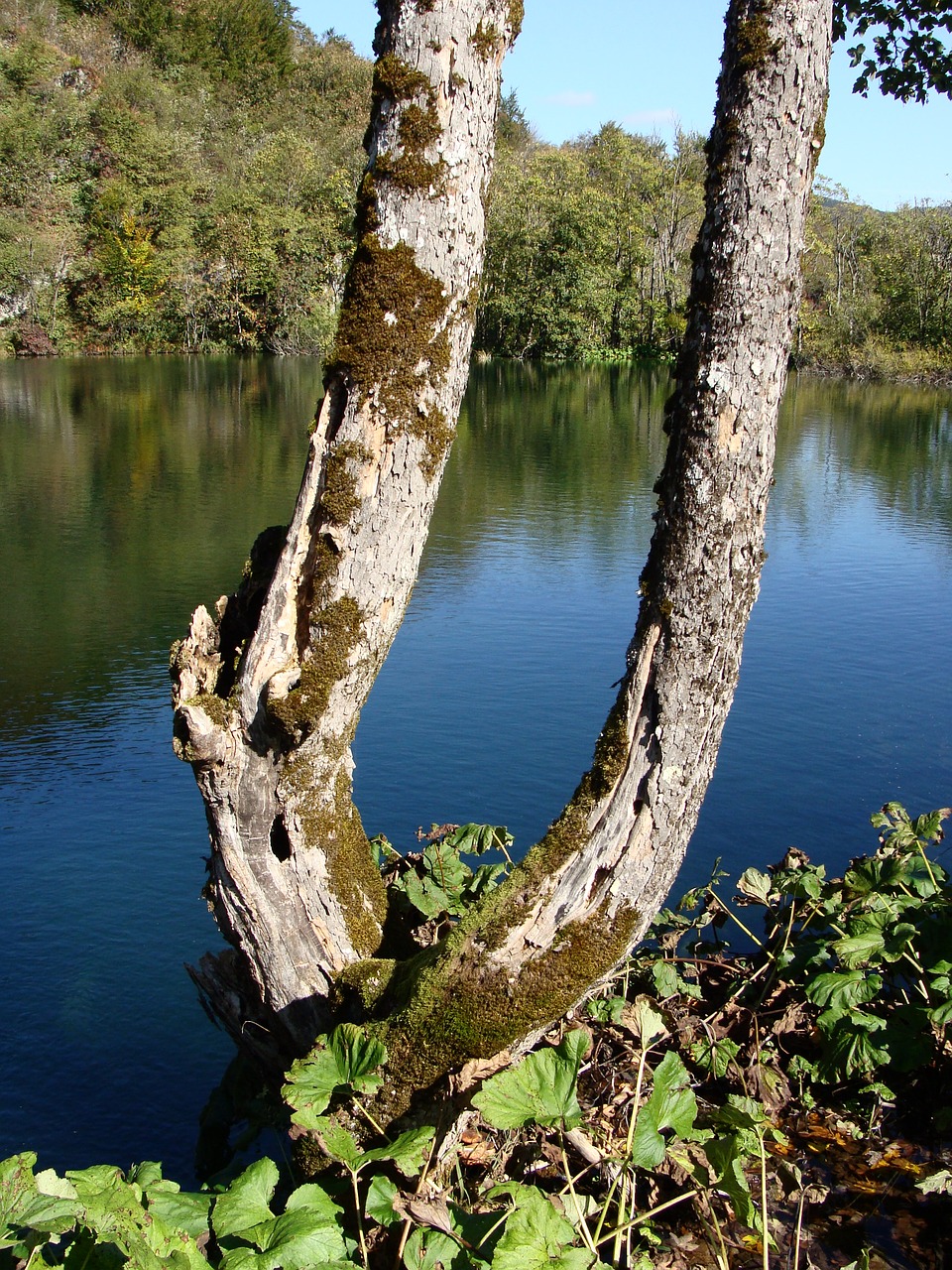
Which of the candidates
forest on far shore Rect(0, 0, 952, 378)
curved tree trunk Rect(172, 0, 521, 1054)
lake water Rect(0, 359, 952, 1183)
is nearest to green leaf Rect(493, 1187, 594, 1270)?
curved tree trunk Rect(172, 0, 521, 1054)

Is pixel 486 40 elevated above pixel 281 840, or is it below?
above

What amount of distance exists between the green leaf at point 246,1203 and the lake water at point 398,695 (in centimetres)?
180

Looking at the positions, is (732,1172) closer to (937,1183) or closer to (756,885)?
(937,1183)

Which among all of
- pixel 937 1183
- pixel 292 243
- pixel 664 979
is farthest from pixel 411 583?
pixel 292 243

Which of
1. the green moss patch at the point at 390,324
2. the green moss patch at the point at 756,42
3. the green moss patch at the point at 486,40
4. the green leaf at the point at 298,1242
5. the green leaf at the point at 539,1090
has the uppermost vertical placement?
the green moss patch at the point at 486,40

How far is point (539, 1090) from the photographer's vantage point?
8.23 ft

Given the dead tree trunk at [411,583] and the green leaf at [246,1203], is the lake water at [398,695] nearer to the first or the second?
the dead tree trunk at [411,583]

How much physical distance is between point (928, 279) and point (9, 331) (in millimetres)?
31529

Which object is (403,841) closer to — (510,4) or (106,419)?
(510,4)

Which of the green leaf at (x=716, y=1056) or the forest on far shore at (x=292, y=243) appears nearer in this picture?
the green leaf at (x=716, y=1056)

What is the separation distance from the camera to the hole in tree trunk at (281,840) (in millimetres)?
3221

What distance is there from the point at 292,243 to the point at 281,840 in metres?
40.8

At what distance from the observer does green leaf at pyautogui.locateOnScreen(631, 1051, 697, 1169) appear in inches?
99.9

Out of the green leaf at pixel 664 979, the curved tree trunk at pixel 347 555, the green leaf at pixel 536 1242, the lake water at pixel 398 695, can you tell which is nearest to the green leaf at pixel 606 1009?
the green leaf at pixel 664 979
